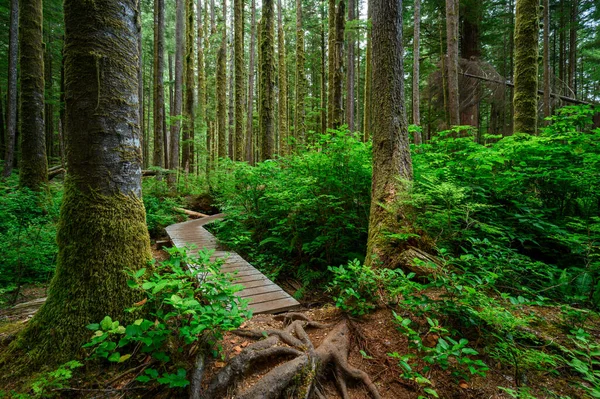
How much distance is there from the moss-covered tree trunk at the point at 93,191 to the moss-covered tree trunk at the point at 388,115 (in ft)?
10.0

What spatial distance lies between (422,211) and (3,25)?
23.5 m

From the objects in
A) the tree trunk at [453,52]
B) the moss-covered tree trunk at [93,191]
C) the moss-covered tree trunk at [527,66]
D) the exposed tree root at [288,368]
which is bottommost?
the exposed tree root at [288,368]

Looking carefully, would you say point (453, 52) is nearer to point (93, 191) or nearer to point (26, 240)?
point (93, 191)

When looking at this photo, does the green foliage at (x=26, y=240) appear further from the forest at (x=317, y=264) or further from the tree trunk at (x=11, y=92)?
the tree trunk at (x=11, y=92)

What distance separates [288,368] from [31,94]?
10.2 metres

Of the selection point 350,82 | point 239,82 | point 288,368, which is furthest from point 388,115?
point 350,82

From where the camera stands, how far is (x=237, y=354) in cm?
227

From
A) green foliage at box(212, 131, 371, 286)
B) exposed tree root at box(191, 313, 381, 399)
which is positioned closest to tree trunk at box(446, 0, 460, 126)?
green foliage at box(212, 131, 371, 286)

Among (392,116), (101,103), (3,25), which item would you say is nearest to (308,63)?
(3,25)

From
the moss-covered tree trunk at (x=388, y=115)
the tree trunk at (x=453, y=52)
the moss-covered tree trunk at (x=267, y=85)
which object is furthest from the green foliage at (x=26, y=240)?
the tree trunk at (x=453, y=52)

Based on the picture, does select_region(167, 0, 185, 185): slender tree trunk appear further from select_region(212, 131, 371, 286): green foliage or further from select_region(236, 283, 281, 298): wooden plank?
select_region(236, 283, 281, 298): wooden plank

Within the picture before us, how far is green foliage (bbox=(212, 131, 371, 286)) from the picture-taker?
5.12 m

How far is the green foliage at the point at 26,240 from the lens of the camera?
4.62 m

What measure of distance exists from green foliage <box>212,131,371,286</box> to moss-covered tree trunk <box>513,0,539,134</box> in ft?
12.3
